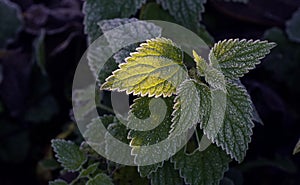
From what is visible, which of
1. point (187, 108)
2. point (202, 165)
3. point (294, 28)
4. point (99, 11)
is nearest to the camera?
point (187, 108)

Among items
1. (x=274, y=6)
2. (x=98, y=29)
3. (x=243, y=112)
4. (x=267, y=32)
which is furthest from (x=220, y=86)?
(x=274, y=6)

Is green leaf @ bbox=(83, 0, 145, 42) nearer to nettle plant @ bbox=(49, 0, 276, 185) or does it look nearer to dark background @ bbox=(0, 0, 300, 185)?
nettle plant @ bbox=(49, 0, 276, 185)

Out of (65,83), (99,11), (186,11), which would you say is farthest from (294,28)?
(65,83)

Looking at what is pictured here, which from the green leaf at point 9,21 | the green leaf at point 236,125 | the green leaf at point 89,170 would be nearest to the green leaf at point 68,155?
the green leaf at point 89,170

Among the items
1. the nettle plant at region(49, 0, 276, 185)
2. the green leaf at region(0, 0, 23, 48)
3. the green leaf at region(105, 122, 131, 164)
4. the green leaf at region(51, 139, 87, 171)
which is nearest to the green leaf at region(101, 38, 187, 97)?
the nettle plant at region(49, 0, 276, 185)

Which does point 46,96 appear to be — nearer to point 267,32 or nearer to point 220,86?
point 267,32

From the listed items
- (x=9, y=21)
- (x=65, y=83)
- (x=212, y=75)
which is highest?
(x=212, y=75)

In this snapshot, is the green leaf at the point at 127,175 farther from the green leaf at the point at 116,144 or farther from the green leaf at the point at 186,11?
the green leaf at the point at 186,11

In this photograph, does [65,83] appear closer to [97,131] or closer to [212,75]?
[97,131]
